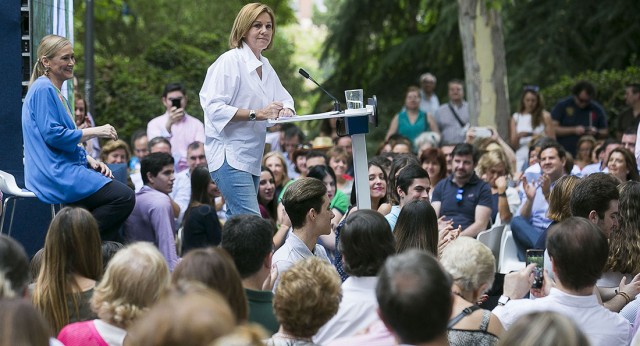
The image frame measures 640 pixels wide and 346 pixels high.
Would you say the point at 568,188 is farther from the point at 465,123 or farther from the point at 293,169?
the point at 465,123

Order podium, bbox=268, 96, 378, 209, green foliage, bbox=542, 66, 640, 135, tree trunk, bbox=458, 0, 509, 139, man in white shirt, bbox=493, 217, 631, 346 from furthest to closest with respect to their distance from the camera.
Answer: green foliage, bbox=542, 66, 640, 135, tree trunk, bbox=458, 0, 509, 139, podium, bbox=268, 96, 378, 209, man in white shirt, bbox=493, 217, 631, 346

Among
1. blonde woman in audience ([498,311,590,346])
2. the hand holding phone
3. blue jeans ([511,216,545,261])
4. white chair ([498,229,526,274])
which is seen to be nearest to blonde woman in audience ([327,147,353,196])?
white chair ([498,229,526,274])

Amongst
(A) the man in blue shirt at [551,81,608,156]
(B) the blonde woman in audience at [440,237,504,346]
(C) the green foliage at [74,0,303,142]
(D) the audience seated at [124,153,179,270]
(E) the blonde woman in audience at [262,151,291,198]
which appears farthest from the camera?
(C) the green foliage at [74,0,303,142]

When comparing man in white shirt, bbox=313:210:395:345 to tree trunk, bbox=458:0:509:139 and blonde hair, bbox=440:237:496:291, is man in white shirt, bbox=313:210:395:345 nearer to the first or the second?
blonde hair, bbox=440:237:496:291

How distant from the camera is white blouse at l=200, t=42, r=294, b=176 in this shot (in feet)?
26.3

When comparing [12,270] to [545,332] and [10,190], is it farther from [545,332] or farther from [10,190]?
[10,190]

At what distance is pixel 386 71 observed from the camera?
2211cm

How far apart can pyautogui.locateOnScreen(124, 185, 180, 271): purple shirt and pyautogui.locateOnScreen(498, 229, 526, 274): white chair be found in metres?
2.84

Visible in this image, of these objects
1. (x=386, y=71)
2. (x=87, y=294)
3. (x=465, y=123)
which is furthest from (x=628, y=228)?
(x=386, y=71)

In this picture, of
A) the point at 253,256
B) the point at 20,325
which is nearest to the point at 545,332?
the point at 20,325

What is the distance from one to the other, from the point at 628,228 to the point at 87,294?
3437mm

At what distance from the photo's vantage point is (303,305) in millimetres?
4859

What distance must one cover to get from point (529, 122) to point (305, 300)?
35.7ft

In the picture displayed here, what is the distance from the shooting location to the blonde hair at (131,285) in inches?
189
